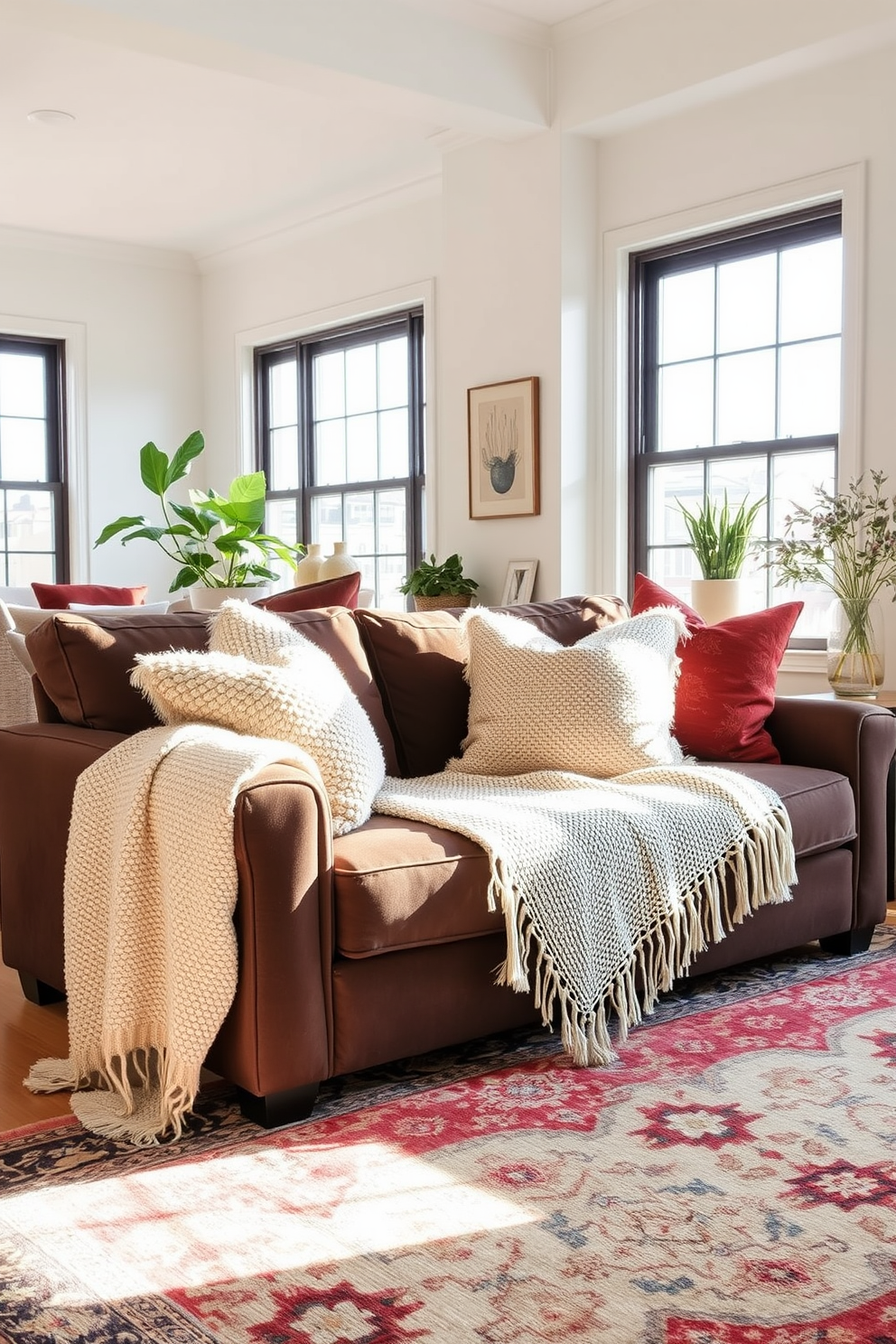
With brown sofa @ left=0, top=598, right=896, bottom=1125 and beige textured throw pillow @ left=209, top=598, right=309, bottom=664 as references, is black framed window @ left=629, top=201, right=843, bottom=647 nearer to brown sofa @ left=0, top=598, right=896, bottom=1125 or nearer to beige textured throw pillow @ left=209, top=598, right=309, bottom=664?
brown sofa @ left=0, top=598, right=896, bottom=1125

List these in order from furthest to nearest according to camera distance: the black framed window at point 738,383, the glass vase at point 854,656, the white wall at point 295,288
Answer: the white wall at point 295,288, the black framed window at point 738,383, the glass vase at point 854,656

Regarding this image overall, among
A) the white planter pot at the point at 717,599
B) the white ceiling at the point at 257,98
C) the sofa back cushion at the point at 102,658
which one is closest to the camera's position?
the sofa back cushion at the point at 102,658

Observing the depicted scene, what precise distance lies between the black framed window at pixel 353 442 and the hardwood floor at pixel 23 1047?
377 cm

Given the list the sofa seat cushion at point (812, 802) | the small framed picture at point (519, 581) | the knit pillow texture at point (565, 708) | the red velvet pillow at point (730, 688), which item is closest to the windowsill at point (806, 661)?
the small framed picture at point (519, 581)

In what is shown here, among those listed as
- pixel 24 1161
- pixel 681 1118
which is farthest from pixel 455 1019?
pixel 24 1161

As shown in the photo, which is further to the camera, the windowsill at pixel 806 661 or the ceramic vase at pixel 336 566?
the ceramic vase at pixel 336 566

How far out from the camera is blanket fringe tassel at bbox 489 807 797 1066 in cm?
245

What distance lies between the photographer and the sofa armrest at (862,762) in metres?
3.26

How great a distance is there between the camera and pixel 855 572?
4090 millimetres

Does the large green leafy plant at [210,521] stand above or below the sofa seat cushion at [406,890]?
above

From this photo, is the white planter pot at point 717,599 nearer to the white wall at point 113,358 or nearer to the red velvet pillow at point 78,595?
the red velvet pillow at point 78,595

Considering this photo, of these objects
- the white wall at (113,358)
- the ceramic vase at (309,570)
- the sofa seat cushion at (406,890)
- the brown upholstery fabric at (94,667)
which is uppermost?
the white wall at (113,358)

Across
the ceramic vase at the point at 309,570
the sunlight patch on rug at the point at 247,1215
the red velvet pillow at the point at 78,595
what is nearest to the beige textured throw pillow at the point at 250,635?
the sunlight patch on rug at the point at 247,1215

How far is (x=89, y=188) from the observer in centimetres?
682
